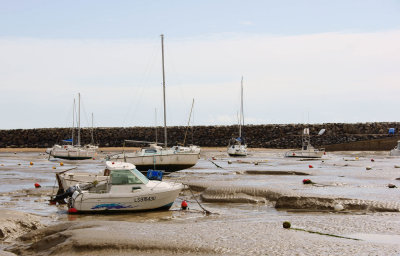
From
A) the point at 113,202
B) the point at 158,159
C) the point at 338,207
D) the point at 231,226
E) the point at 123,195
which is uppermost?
the point at 158,159

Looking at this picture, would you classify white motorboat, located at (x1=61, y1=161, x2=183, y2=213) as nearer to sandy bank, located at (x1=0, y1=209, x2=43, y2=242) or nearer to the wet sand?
the wet sand

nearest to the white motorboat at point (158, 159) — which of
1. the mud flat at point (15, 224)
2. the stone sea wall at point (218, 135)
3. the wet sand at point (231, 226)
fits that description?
the wet sand at point (231, 226)

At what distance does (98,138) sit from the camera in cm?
9112

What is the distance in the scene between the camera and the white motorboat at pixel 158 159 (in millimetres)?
32188

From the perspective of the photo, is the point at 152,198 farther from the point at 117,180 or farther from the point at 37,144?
the point at 37,144

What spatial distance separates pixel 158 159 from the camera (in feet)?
106

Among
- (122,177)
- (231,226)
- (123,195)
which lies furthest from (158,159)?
(231,226)

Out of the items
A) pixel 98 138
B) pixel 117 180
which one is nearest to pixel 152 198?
pixel 117 180

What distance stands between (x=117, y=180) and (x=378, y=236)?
316 inches

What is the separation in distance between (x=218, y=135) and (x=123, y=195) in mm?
70835

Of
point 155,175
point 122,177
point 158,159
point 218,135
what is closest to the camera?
point 122,177

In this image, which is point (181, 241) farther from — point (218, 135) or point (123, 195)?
point (218, 135)

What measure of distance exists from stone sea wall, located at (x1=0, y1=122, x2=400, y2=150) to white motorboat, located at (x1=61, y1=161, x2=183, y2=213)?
63.0 metres

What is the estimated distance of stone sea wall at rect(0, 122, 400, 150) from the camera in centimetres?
8181
